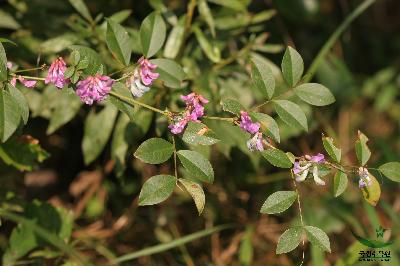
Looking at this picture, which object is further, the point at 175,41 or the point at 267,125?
the point at 175,41

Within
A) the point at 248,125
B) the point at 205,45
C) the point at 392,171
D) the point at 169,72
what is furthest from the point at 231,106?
the point at 205,45

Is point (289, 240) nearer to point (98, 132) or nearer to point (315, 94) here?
point (315, 94)

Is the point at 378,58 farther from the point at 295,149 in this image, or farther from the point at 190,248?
the point at 190,248

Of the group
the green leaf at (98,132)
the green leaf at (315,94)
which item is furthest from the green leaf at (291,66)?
the green leaf at (98,132)

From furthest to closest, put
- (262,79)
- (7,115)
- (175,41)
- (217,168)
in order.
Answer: (217,168), (175,41), (262,79), (7,115)

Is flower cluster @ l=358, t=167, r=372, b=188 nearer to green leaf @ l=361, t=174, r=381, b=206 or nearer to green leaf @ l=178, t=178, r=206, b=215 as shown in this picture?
green leaf @ l=361, t=174, r=381, b=206

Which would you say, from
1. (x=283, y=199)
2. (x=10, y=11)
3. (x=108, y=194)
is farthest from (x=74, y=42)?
(x=283, y=199)
